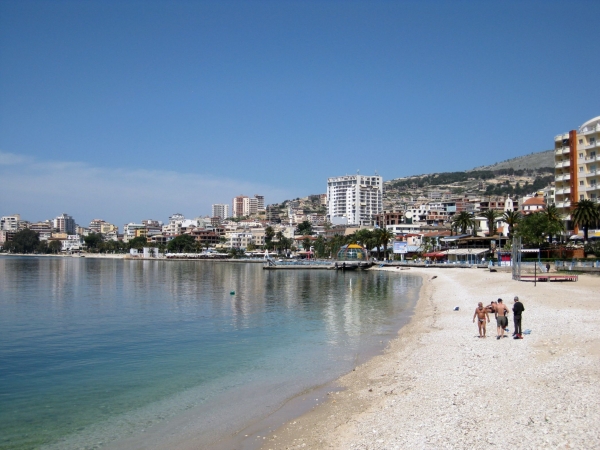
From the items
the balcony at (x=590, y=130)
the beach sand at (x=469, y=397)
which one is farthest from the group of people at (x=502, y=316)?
the balcony at (x=590, y=130)

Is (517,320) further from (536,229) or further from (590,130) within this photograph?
(590,130)

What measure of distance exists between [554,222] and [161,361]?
67.0 meters

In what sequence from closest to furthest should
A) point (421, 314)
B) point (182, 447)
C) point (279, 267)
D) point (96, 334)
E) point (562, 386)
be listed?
1. point (182, 447)
2. point (562, 386)
3. point (96, 334)
4. point (421, 314)
5. point (279, 267)

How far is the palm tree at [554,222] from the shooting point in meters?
72.4

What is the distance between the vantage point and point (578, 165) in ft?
250

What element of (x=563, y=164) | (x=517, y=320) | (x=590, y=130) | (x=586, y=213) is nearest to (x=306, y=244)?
(x=563, y=164)

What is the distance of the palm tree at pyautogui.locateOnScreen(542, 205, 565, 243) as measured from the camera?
72375mm

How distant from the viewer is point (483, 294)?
1587 inches

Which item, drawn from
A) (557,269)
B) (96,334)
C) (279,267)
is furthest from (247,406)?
(279,267)

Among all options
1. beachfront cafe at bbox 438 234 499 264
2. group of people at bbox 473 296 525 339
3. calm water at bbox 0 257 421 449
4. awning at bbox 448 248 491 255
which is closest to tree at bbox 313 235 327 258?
beachfront cafe at bbox 438 234 499 264

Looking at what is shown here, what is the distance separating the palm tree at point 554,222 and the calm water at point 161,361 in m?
40.3

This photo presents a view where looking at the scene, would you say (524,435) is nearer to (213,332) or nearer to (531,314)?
(531,314)

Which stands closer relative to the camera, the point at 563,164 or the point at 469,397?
the point at 469,397

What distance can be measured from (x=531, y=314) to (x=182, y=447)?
20037mm
